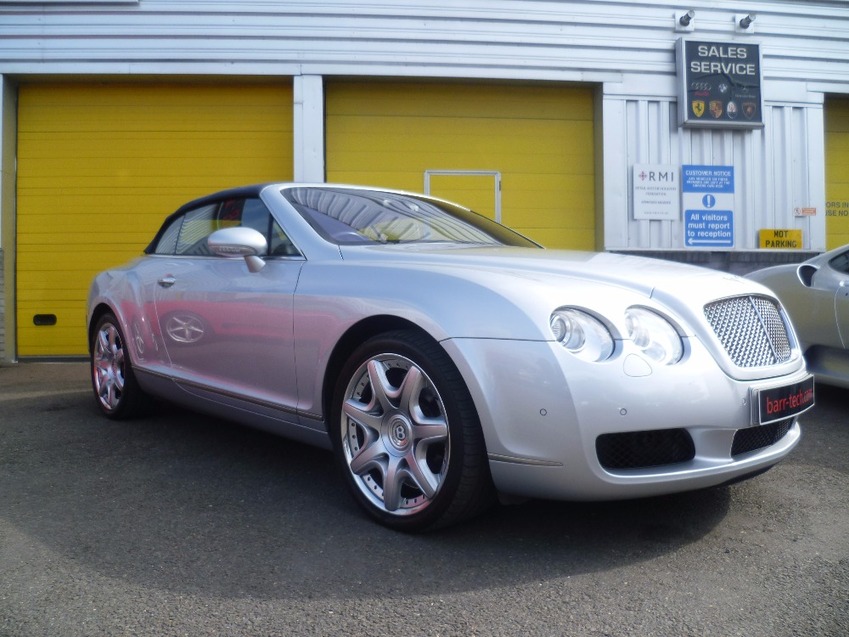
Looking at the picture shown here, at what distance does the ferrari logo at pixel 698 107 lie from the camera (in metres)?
8.59

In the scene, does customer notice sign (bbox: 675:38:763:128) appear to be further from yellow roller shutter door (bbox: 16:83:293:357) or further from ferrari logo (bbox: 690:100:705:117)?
yellow roller shutter door (bbox: 16:83:293:357)

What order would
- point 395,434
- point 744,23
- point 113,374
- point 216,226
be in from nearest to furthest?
point 395,434, point 216,226, point 113,374, point 744,23

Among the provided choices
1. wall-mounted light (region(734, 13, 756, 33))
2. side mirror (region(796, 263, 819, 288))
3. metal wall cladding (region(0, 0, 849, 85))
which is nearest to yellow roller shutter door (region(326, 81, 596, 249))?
metal wall cladding (region(0, 0, 849, 85))

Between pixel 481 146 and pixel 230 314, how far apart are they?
5690mm

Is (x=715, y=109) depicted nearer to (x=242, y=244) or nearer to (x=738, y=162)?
(x=738, y=162)

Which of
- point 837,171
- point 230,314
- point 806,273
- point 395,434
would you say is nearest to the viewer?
point 395,434

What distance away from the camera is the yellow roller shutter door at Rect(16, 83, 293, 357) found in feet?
27.5

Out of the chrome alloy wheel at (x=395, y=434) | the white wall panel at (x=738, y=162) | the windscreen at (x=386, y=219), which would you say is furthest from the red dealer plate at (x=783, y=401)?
the white wall panel at (x=738, y=162)

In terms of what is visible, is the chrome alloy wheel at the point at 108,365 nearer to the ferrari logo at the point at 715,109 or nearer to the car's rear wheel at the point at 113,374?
the car's rear wheel at the point at 113,374

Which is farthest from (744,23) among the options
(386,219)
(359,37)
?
(386,219)

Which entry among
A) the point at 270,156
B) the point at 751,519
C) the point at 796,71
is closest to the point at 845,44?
the point at 796,71

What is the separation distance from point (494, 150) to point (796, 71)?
364 centimetres

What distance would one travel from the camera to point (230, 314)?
353 centimetres

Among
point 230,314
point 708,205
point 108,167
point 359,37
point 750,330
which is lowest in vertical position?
point 750,330
